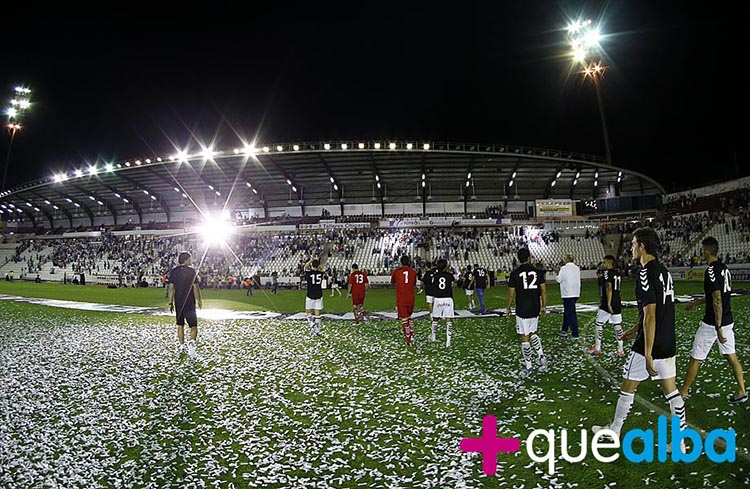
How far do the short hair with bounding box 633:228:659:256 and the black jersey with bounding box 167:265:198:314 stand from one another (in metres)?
9.16

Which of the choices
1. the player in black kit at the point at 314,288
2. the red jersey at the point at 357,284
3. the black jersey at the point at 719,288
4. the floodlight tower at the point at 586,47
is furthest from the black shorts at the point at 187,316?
the floodlight tower at the point at 586,47

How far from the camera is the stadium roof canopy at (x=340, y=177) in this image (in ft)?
152

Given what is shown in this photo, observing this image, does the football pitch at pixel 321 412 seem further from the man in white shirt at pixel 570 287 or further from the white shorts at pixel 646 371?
the white shorts at pixel 646 371

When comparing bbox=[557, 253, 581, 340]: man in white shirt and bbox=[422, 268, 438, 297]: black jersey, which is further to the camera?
bbox=[422, 268, 438, 297]: black jersey

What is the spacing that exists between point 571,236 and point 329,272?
93.5 feet

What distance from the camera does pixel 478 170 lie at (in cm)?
5047

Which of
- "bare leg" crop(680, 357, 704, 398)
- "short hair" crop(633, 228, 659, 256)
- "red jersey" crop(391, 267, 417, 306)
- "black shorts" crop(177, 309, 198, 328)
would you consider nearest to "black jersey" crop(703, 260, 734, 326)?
"bare leg" crop(680, 357, 704, 398)

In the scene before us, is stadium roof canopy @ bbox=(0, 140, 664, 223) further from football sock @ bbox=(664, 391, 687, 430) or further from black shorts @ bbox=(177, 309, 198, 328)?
football sock @ bbox=(664, 391, 687, 430)

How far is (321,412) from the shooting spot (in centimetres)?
640

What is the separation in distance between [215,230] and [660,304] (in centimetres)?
5692

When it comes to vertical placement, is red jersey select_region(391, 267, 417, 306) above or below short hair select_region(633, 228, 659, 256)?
below

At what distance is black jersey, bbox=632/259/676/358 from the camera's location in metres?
4.84

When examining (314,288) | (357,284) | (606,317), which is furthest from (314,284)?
(606,317)

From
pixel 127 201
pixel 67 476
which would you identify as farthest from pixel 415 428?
pixel 127 201
